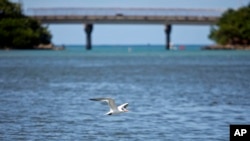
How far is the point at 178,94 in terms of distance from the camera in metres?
51.1

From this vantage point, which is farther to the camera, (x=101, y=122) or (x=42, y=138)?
(x=101, y=122)

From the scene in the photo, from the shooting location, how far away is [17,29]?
7141 inches

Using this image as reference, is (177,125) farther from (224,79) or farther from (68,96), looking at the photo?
(224,79)

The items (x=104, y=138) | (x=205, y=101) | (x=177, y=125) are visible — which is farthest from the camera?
(x=205, y=101)

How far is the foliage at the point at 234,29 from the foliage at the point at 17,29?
112 feet

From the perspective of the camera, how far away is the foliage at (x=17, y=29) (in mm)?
179625

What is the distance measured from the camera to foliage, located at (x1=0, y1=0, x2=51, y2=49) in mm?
179625

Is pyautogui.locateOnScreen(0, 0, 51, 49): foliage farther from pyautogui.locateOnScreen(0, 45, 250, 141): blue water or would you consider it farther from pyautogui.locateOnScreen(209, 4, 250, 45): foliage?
pyautogui.locateOnScreen(0, 45, 250, 141): blue water

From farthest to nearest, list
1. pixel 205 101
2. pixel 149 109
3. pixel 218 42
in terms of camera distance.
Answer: pixel 218 42, pixel 205 101, pixel 149 109

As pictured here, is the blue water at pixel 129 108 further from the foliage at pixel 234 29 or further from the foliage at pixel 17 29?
the foliage at pixel 234 29

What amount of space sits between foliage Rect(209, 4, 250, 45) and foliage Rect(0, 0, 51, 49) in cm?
3399

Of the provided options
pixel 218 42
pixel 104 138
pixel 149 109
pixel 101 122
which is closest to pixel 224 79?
pixel 149 109

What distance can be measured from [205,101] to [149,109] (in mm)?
5204

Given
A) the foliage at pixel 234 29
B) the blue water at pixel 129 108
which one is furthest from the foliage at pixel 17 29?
the blue water at pixel 129 108
